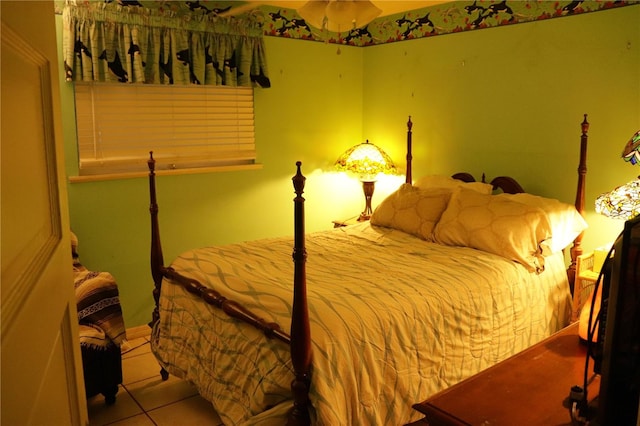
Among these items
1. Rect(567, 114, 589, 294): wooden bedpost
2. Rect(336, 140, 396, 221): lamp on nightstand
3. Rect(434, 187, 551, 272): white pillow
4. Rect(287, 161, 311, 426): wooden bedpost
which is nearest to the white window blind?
Rect(336, 140, 396, 221): lamp on nightstand

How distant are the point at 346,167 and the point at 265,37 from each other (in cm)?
123

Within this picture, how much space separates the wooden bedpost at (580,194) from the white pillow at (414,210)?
30.1 inches

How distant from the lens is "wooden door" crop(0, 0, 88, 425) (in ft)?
1.66

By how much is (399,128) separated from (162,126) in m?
1.93

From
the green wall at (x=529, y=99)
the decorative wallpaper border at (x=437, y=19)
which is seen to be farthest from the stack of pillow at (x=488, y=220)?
the decorative wallpaper border at (x=437, y=19)

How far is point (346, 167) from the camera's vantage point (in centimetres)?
450

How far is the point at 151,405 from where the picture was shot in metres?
2.89

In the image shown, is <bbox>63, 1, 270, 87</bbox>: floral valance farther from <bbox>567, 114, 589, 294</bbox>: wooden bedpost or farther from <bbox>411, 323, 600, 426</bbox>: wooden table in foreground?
<bbox>411, 323, 600, 426</bbox>: wooden table in foreground

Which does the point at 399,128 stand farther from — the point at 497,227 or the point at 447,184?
the point at 497,227

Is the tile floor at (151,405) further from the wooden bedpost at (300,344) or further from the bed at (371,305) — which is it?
the wooden bedpost at (300,344)

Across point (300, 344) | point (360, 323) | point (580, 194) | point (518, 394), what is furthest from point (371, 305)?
point (580, 194)

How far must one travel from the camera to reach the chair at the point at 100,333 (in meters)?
2.69

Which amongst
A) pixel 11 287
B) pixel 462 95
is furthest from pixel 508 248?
pixel 11 287

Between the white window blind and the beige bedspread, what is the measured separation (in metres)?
1.06
